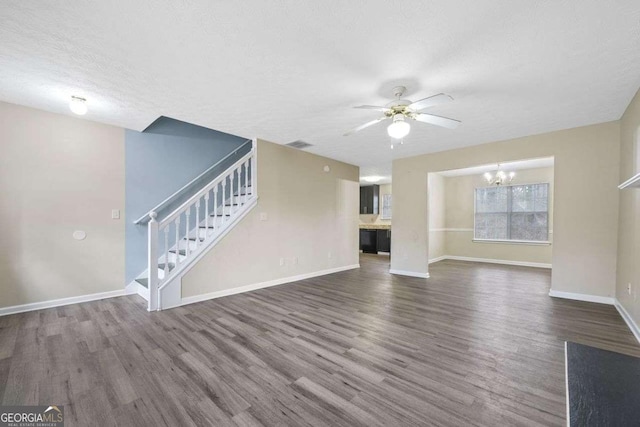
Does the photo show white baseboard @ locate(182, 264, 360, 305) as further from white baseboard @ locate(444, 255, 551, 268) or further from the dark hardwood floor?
white baseboard @ locate(444, 255, 551, 268)

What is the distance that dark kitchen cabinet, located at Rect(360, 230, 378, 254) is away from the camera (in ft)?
31.0

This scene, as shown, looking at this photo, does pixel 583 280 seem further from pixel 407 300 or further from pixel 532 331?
pixel 407 300

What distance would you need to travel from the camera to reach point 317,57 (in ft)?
7.59

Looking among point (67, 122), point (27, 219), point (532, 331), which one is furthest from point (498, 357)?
point (67, 122)

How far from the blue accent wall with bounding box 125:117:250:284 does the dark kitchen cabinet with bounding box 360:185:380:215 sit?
20.5 ft

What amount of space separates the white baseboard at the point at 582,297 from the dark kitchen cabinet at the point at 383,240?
5.01 metres

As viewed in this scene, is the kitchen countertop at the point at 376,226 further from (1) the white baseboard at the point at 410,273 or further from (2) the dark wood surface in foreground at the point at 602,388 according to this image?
(2) the dark wood surface in foreground at the point at 602,388

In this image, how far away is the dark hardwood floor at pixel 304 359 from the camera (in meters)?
1.67

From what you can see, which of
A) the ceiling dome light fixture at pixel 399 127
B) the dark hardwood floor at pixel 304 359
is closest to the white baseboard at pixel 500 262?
the dark hardwood floor at pixel 304 359

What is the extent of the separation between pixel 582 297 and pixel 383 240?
5.49 m

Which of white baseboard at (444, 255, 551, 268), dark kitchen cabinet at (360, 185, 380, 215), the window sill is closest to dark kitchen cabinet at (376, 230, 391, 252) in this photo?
dark kitchen cabinet at (360, 185, 380, 215)

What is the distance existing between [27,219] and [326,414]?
4.29 m

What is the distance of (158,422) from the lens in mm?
1569

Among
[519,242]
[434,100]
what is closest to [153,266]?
[434,100]
